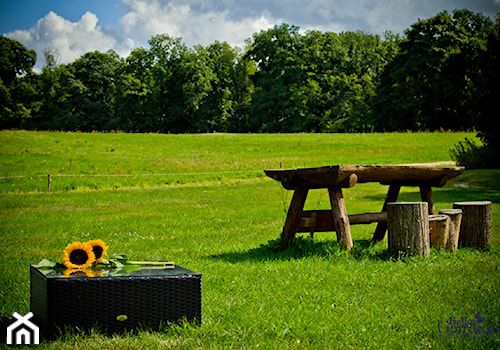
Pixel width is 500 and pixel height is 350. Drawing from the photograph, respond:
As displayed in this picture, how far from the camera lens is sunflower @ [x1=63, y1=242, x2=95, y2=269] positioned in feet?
17.2

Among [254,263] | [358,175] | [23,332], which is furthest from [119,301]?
[358,175]

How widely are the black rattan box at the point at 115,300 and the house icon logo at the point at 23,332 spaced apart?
92 millimetres

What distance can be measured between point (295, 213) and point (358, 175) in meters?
1.29

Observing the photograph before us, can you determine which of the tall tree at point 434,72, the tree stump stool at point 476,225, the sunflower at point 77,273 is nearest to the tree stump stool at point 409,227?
the tree stump stool at point 476,225

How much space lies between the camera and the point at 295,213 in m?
9.43

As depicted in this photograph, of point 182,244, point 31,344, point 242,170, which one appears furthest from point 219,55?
point 31,344

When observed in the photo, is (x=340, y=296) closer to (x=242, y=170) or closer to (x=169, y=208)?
(x=169, y=208)

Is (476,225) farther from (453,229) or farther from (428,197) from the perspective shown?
(428,197)

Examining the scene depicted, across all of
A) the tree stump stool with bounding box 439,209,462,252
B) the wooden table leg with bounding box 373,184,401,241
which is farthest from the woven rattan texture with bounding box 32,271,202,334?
the wooden table leg with bounding box 373,184,401,241

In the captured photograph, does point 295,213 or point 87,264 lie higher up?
point 295,213

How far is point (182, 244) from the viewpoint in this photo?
11125 mm

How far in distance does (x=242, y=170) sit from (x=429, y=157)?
505 inches

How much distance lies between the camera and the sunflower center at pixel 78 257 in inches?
208

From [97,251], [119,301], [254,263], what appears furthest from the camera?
[254,263]
